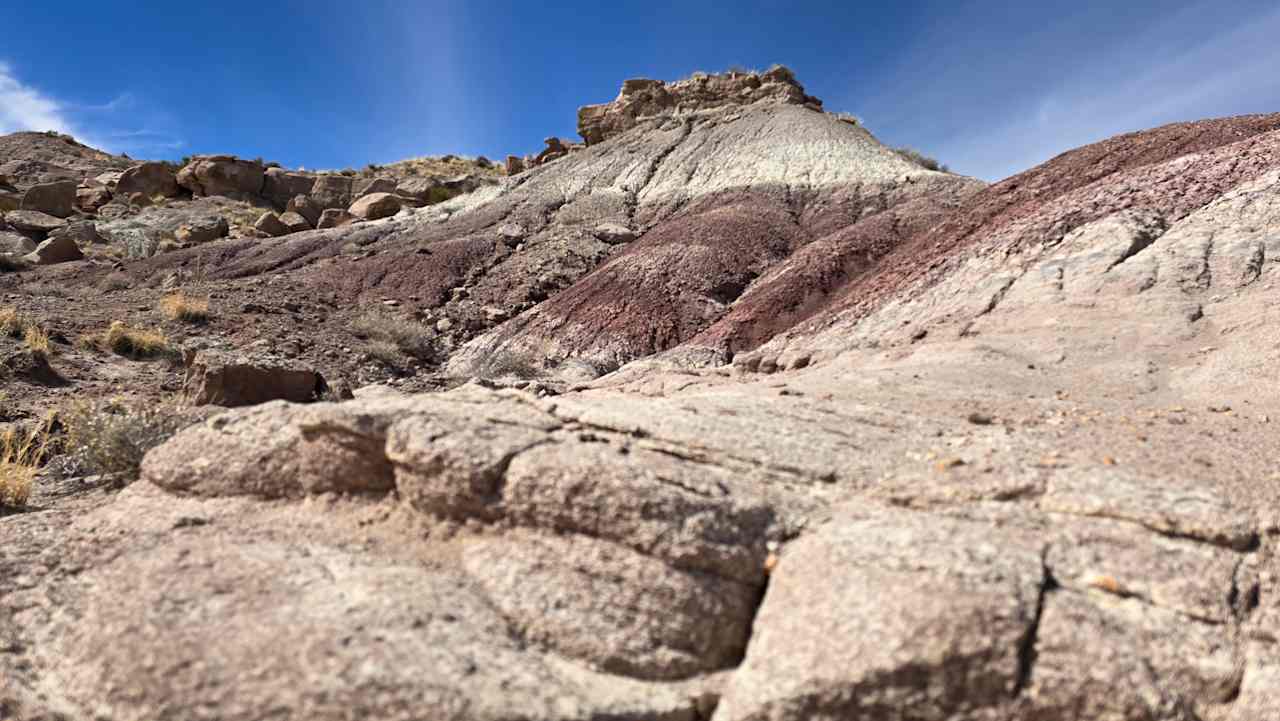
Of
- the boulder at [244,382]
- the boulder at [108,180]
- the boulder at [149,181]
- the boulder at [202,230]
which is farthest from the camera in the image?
the boulder at [108,180]

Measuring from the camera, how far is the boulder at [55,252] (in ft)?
73.5

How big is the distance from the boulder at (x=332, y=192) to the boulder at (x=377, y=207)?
7.41 metres

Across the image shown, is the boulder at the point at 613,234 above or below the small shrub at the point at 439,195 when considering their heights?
below

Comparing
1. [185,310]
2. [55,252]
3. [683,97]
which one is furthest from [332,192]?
[185,310]

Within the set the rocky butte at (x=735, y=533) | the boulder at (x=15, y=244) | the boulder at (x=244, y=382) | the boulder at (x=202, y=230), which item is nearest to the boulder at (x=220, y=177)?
the boulder at (x=202, y=230)

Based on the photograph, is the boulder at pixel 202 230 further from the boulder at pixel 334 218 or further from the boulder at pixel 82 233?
the boulder at pixel 334 218

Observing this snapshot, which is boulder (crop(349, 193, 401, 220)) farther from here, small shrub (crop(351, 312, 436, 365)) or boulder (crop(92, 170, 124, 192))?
small shrub (crop(351, 312, 436, 365))

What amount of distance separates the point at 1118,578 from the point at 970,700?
33.8 inches

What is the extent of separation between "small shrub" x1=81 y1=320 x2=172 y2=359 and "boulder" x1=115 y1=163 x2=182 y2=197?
28.5 meters

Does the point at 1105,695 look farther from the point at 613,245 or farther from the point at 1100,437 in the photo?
the point at 613,245

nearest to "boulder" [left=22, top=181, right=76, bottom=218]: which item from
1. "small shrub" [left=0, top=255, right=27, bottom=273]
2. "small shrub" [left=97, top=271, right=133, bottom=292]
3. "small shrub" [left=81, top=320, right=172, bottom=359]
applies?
"small shrub" [left=0, top=255, right=27, bottom=273]

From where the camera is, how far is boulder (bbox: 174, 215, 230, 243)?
89.6 ft

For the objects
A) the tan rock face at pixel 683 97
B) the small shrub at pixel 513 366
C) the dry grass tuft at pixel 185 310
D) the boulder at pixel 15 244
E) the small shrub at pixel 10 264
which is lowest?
the dry grass tuft at pixel 185 310

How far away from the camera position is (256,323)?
14695 mm
